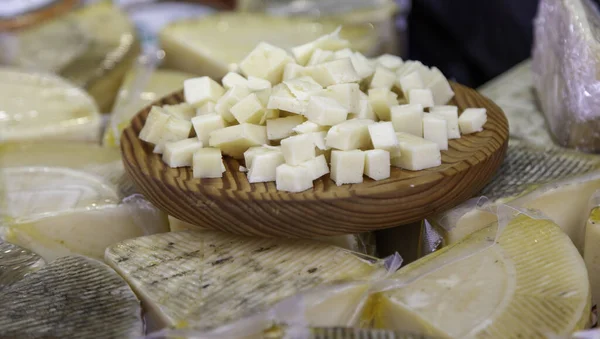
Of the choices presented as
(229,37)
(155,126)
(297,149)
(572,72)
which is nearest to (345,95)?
(297,149)

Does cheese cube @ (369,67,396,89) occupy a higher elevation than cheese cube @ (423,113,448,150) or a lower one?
higher

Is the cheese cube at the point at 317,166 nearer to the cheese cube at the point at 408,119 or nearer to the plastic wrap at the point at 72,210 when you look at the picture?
the cheese cube at the point at 408,119

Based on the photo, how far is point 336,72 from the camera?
1.35 metres

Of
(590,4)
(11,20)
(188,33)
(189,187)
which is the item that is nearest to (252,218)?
(189,187)

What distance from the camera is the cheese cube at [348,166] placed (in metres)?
1.16

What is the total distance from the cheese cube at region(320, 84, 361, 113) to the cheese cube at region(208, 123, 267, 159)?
16cm

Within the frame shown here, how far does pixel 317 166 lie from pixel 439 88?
0.45m

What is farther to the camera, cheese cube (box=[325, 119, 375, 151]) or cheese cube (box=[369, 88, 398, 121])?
cheese cube (box=[369, 88, 398, 121])

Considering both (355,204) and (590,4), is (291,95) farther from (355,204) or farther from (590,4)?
(590,4)

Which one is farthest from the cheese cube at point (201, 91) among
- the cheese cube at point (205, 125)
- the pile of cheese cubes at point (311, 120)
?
the cheese cube at point (205, 125)

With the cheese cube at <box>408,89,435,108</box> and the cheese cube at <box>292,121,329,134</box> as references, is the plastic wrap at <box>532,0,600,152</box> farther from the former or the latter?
the cheese cube at <box>292,121,329,134</box>

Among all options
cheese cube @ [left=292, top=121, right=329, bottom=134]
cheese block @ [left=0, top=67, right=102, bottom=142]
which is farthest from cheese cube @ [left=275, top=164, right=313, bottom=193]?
cheese block @ [left=0, top=67, right=102, bottom=142]

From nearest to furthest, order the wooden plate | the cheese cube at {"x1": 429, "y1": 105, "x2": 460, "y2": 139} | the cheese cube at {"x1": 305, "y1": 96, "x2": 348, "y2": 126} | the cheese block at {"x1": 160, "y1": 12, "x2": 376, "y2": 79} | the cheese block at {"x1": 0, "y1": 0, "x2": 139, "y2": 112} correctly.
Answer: the wooden plate, the cheese cube at {"x1": 305, "y1": 96, "x2": 348, "y2": 126}, the cheese cube at {"x1": 429, "y1": 105, "x2": 460, "y2": 139}, the cheese block at {"x1": 160, "y1": 12, "x2": 376, "y2": 79}, the cheese block at {"x1": 0, "y1": 0, "x2": 139, "y2": 112}

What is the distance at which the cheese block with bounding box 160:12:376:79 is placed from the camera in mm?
2354
